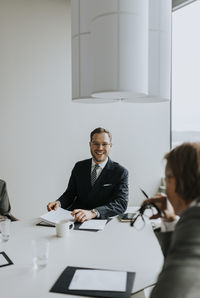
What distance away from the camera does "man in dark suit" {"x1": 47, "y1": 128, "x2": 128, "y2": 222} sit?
8.38ft

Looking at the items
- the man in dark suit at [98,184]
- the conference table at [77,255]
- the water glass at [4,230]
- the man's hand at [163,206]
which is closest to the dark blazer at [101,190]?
the man in dark suit at [98,184]

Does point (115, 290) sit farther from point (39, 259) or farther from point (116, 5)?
point (116, 5)

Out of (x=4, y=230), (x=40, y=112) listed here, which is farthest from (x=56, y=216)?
(x=40, y=112)

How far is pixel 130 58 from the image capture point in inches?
56.2

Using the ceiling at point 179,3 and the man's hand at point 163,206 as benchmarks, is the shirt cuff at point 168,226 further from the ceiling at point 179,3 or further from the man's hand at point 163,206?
the ceiling at point 179,3

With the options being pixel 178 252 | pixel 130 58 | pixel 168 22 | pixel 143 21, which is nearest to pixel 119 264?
pixel 178 252

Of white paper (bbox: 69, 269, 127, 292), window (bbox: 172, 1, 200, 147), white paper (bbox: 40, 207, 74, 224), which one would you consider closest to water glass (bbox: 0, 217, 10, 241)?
white paper (bbox: 40, 207, 74, 224)

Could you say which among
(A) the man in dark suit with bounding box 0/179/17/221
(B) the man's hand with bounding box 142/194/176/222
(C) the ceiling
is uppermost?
(C) the ceiling

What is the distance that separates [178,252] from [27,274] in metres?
0.74

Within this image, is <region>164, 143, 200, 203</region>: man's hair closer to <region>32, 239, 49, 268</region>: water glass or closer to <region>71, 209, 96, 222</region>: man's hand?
<region>32, 239, 49, 268</region>: water glass

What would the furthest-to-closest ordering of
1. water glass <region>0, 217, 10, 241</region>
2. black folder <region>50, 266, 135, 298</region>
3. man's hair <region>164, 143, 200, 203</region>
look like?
1. water glass <region>0, 217, 10, 241</region>
2. black folder <region>50, 266, 135, 298</region>
3. man's hair <region>164, 143, 200, 203</region>

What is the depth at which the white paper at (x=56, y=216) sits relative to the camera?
209cm

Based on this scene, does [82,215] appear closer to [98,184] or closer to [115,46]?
[98,184]

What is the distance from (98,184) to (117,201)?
22cm
